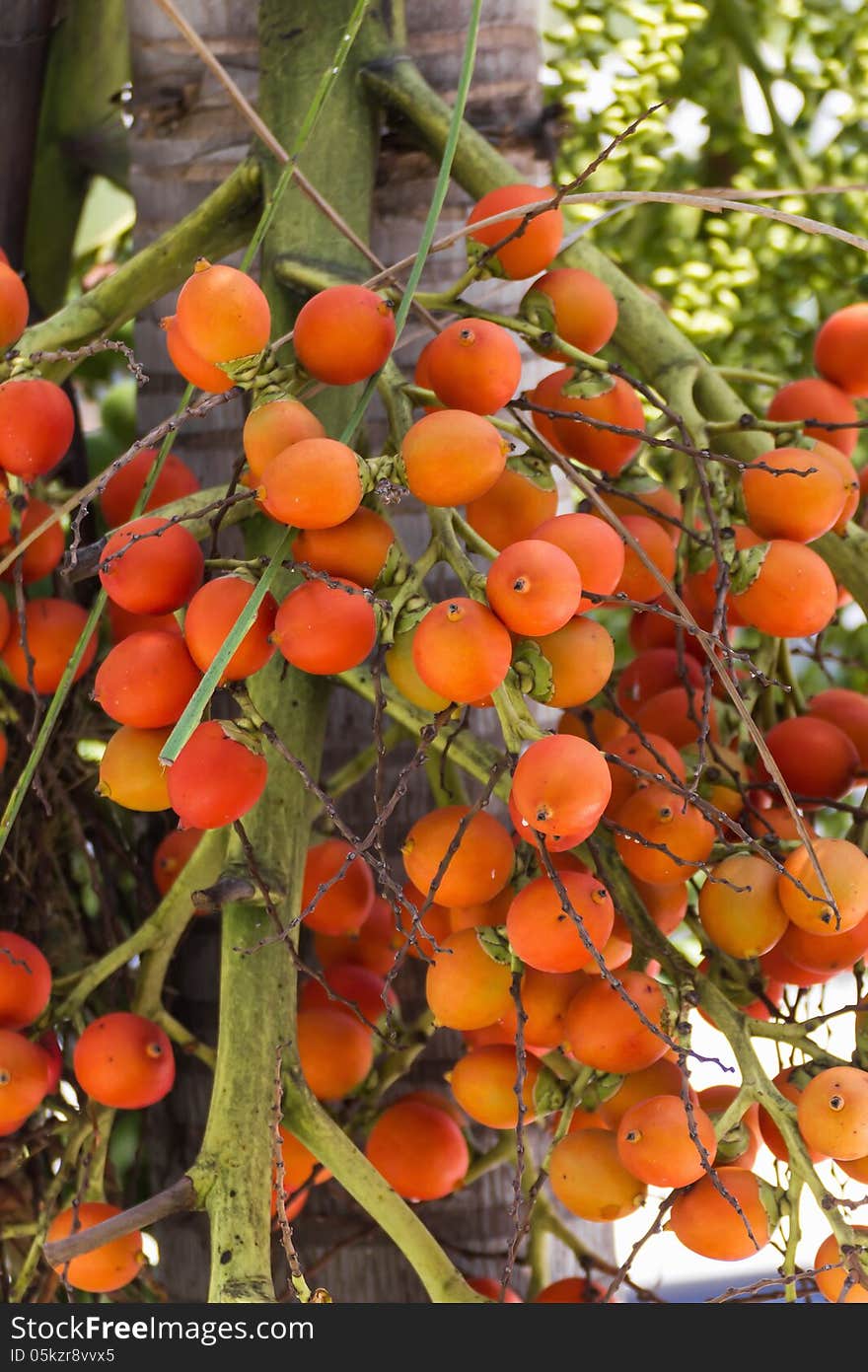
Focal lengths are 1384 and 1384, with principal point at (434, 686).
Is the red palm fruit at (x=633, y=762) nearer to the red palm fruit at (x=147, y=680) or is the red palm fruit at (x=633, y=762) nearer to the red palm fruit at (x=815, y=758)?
the red palm fruit at (x=815, y=758)

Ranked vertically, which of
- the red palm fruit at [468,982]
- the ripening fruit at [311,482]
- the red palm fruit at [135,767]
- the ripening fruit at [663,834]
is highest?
the ripening fruit at [311,482]

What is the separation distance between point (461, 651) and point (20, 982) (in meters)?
0.33

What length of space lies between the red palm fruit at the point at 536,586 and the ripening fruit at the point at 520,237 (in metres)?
0.19

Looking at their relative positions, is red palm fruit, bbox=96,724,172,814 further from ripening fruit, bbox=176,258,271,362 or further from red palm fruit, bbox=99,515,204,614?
ripening fruit, bbox=176,258,271,362

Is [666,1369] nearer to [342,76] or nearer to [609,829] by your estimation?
[609,829]

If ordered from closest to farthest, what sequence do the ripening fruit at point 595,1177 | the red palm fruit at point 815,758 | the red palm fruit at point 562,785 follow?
the red palm fruit at point 562,785 < the ripening fruit at point 595,1177 < the red palm fruit at point 815,758

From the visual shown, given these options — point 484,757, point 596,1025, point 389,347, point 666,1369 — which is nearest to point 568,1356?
point 666,1369

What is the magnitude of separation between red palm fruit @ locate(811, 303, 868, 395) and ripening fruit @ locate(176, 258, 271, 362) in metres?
0.38

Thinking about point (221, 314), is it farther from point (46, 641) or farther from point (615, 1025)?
point (615, 1025)

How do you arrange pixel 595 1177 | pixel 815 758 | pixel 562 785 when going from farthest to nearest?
pixel 815 758
pixel 595 1177
pixel 562 785

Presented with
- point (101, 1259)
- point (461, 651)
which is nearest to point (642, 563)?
point (461, 651)

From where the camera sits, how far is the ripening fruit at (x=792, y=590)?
672mm

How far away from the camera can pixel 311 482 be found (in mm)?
557

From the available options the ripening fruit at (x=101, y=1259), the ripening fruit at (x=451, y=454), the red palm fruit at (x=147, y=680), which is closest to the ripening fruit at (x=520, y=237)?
the ripening fruit at (x=451, y=454)
